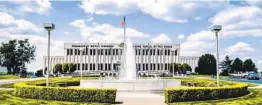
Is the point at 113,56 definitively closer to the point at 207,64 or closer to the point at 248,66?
the point at 207,64

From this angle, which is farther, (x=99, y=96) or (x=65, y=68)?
(x=65, y=68)

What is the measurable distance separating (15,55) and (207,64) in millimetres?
54827

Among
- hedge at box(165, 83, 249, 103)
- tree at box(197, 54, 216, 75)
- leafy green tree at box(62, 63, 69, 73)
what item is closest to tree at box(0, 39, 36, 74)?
leafy green tree at box(62, 63, 69, 73)

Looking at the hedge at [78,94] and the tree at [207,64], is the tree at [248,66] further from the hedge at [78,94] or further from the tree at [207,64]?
the hedge at [78,94]

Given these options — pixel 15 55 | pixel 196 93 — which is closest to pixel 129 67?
pixel 196 93

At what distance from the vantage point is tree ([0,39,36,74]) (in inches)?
3406

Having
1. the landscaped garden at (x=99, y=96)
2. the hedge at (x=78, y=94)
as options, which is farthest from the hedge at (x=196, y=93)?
the hedge at (x=78, y=94)

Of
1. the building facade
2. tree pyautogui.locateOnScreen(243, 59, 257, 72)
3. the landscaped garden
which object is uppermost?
the building facade

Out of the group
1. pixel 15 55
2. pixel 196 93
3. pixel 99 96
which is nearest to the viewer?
pixel 99 96

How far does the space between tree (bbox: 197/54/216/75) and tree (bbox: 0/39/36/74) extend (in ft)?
163

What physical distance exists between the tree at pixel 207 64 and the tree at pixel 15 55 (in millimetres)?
49773

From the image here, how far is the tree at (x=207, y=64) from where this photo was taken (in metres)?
98.8

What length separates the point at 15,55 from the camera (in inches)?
3460

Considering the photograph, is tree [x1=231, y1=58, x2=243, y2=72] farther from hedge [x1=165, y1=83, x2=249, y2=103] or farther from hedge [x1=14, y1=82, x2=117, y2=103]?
hedge [x1=14, y1=82, x2=117, y2=103]
